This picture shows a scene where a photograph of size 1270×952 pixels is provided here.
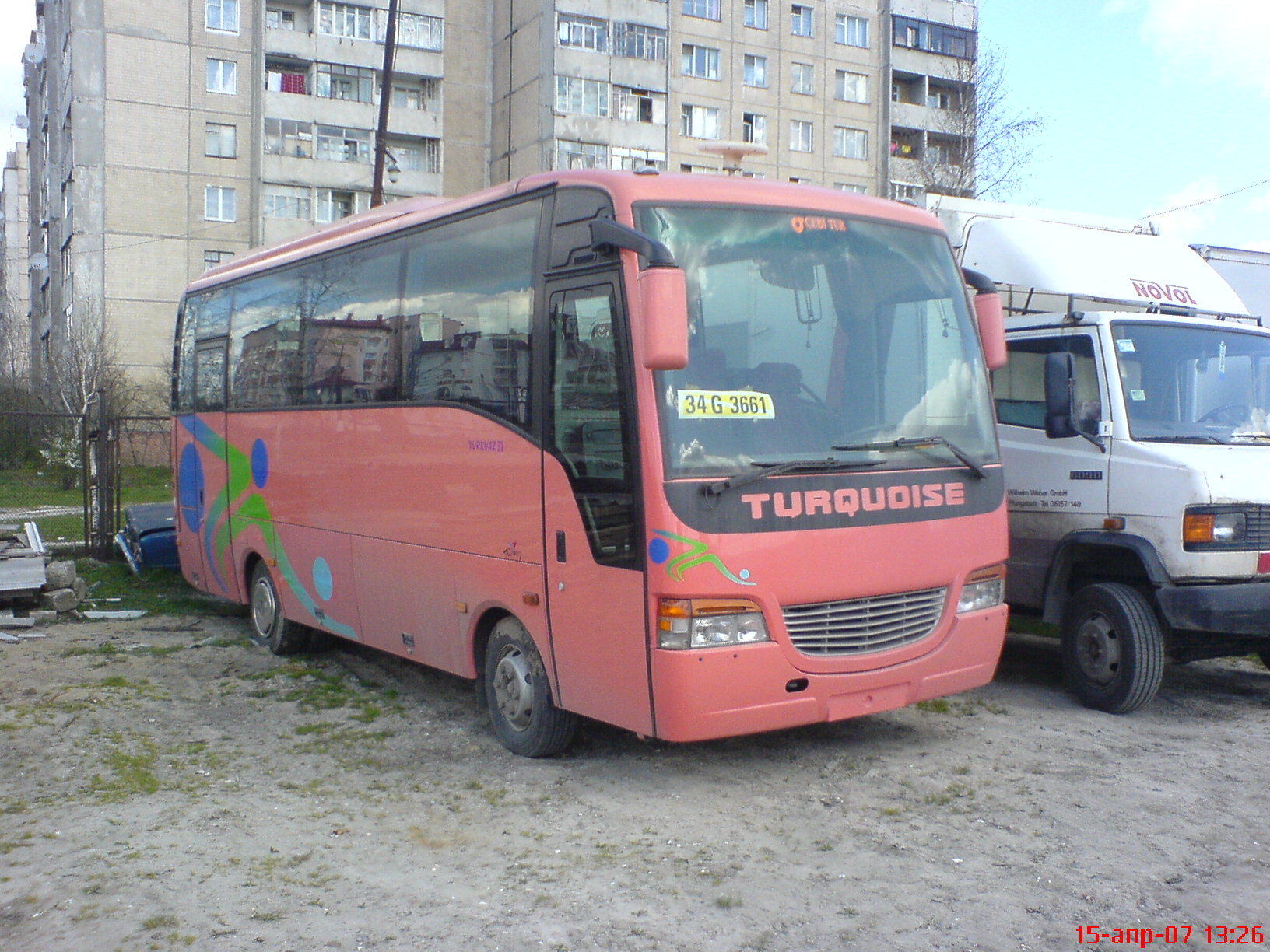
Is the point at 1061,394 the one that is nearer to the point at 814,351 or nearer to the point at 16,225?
the point at 814,351

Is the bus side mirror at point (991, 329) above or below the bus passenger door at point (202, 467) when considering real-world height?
above

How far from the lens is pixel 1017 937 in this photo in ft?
14.6

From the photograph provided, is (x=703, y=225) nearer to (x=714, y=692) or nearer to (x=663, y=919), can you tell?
(x=714, y=692)

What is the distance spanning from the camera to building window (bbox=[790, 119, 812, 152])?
177 ft

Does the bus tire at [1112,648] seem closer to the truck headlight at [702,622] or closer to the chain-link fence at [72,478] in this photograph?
the truck headlight at [702,622]

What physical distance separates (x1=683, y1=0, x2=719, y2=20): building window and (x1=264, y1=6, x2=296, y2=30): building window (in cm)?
1587

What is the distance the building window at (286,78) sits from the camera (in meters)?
46.9

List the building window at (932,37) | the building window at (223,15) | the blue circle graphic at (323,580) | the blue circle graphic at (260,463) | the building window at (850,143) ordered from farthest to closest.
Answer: the building window at (932,37) → the building window at (850,143) → the building window at (223,15) → the blue circle graphic at (260,463) → the blue circle graphic at (323,580)

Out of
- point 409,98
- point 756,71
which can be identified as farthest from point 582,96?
point 756,71

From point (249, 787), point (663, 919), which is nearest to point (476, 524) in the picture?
point (249, 787)

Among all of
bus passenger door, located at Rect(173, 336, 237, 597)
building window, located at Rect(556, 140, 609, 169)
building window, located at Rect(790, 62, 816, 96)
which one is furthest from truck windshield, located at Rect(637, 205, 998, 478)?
building window, located at Rect(790, 62, 816, 96)

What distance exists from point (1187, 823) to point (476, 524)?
4.00 meters

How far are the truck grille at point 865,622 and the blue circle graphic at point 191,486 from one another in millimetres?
7487

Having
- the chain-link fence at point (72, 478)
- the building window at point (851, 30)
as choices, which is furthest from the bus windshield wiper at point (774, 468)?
the building window at point (851, 30)
